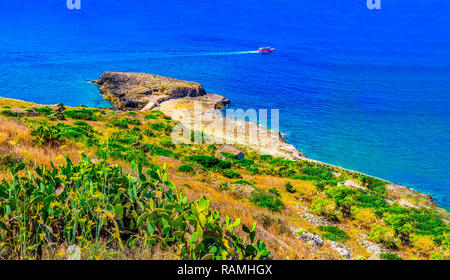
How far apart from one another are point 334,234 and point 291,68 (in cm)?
7496

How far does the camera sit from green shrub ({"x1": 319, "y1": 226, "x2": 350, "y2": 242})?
12.8 meters

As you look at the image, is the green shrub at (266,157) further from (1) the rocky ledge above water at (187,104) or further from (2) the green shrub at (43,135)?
(2) the green shrub at (43,135)

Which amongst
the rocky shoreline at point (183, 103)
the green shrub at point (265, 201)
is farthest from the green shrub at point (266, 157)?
the green shrub at point (265, 201)

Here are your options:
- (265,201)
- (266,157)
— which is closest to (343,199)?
(265,201)

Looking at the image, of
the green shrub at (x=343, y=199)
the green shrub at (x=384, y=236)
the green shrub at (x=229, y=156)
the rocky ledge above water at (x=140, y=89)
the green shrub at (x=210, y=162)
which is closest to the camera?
the green shrub at (x=384, y=236)

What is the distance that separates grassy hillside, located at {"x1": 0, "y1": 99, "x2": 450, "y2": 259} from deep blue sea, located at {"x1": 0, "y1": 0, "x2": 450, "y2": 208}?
16381 mm

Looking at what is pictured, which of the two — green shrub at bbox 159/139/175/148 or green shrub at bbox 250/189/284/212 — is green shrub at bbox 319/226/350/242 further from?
green shrub at bbox 159/139/175/148

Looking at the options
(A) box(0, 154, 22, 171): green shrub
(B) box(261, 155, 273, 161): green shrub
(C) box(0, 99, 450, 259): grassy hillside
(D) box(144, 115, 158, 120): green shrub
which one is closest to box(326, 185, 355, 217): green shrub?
(C) box(0, 99, 450, 259): grassy hillside

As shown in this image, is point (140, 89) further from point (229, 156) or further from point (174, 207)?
point (174, 207)

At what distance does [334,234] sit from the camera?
13.3m

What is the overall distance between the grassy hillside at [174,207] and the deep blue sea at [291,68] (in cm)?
1638

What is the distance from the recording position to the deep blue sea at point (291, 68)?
4284 cm
